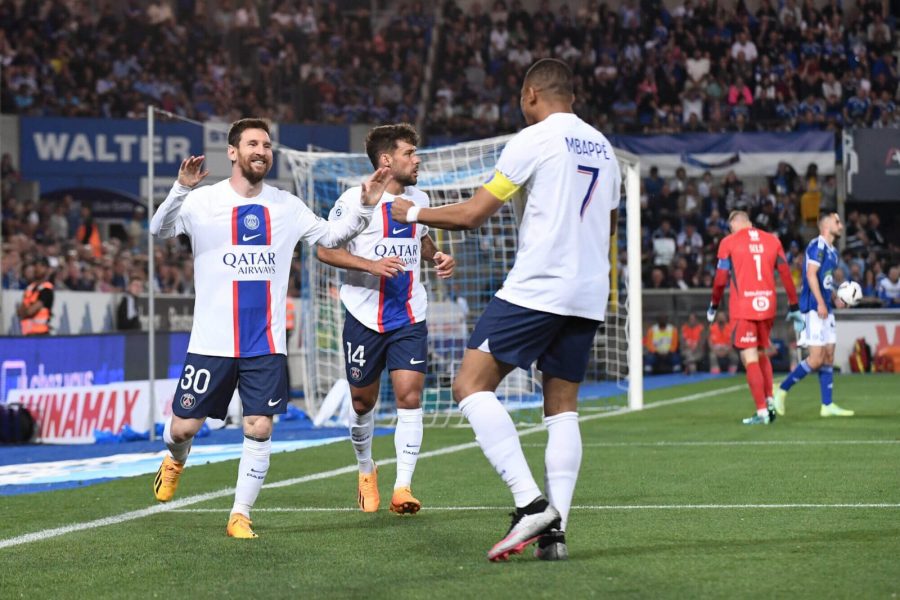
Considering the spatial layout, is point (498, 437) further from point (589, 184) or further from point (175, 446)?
point (175, 446)

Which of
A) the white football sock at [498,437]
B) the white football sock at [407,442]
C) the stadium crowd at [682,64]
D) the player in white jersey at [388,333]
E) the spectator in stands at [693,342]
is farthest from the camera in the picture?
the stadium crowd at [682,64]

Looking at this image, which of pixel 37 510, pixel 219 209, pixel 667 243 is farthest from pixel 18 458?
pixel 667 243

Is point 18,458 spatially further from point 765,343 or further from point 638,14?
point 638,14

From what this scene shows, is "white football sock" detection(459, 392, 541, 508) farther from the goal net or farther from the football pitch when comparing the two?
the goal net

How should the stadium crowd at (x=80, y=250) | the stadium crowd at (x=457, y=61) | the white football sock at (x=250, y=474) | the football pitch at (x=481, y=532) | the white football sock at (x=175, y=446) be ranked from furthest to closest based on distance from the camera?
the stadium crowd at (x=457, y=61) < the stadium crowd at (x=80, y=250) < the white football sock at (x=175, y=446) < the white football sock at (x=250, y=474) < the football pitch at (x=481, y=532)

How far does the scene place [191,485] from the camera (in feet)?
30.0

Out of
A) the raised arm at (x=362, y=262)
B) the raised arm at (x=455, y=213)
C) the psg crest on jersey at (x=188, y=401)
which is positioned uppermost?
the raised arm at (x=455, y=213)

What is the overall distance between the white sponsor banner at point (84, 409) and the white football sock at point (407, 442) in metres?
6.72

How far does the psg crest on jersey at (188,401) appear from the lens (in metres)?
6.65

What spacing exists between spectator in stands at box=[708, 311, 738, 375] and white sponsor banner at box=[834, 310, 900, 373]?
220 cm

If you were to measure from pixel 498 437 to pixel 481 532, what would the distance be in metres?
1.08

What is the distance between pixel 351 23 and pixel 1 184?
1020 cm

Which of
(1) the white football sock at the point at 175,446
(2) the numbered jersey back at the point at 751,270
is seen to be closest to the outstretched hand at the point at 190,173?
(1) the white football sock at the point at 175,446

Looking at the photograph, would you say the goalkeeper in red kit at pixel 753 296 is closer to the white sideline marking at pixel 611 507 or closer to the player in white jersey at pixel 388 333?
the player in white jersey at pixel 388 333
